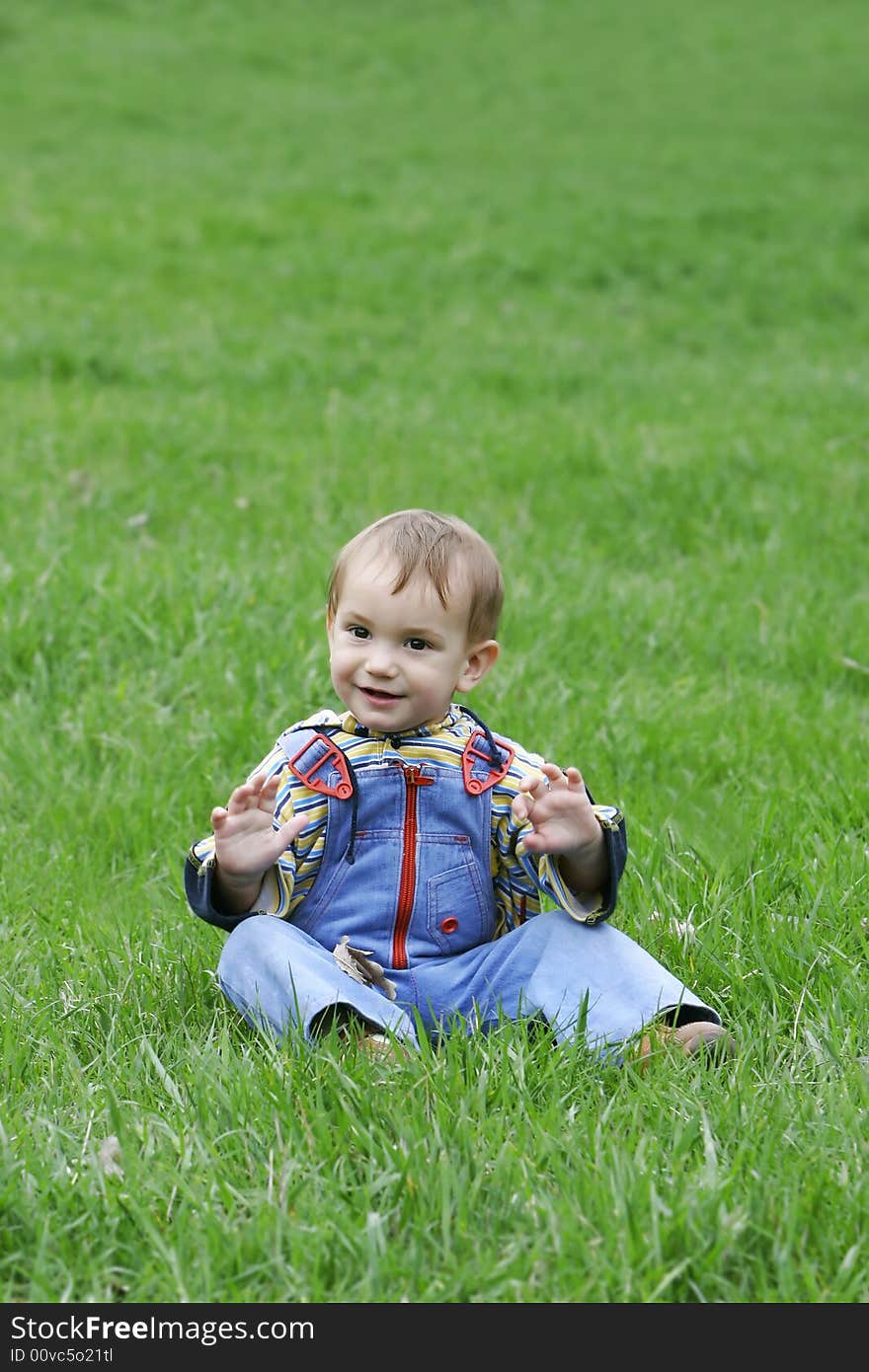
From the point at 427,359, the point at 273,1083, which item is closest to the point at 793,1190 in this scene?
the point at 273,1083

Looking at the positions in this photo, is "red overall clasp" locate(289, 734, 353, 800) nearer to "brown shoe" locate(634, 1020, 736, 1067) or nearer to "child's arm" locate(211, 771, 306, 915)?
"child's arm" locate(211, 771, 306, 915)

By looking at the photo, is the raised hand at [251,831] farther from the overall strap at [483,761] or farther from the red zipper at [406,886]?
the overall strap at [483,761]

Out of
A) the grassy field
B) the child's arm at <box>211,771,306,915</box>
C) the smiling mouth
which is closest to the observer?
the grassy field

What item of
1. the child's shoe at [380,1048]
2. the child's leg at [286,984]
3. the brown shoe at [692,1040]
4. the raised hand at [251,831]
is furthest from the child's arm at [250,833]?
the brown shoe at [692,1040]

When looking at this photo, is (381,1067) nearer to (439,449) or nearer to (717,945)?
(717,945)

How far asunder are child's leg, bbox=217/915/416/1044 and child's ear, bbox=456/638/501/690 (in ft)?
1.96

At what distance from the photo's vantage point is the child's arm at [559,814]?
2.59m

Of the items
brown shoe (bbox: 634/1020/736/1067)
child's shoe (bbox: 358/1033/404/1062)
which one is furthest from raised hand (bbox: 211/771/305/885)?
brown shoe (bbox: 634/1020/736/1067)

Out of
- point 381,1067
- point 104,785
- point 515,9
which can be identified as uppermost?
point 515,9

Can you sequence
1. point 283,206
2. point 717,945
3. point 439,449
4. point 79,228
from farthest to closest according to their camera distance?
point 283,206 < point 79,228 < point 439,449 < point 717,945

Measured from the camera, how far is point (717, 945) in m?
2.95

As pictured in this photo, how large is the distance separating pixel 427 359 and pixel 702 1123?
7151mm

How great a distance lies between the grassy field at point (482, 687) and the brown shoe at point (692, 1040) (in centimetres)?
7

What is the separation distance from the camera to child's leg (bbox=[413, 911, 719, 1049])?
2605 millimetres
